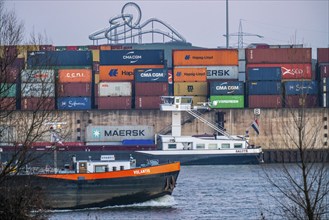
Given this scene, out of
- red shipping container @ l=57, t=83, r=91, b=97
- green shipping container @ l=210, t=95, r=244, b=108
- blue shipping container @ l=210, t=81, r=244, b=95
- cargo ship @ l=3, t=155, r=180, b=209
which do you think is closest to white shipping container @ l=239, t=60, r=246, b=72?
green shipping container @ l=210, t=95, r=244, b=108

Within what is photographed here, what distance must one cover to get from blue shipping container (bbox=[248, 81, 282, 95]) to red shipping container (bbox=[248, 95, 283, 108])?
366 mm

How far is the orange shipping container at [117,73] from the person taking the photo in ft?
246

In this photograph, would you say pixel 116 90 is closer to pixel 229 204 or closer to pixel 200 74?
pixel 200 74

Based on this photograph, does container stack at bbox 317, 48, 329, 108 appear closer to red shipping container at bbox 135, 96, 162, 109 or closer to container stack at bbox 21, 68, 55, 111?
red shipping container at bbox 135, 96, 162, 109

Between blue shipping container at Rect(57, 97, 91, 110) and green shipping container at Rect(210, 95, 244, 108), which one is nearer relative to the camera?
blue shipping container at Rect(57, 97, 91, 110)

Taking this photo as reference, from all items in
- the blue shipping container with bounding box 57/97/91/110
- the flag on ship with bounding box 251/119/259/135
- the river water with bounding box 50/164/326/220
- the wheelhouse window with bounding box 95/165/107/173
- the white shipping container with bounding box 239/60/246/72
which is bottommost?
the river water with bounding box 50/164/326/220

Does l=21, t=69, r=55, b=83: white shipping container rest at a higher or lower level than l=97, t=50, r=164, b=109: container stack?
lower

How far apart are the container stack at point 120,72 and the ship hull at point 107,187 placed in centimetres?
3362

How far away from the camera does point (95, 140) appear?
74.6 m

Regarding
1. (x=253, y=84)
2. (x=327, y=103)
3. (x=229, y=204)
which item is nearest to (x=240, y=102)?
(x=253, y=84)

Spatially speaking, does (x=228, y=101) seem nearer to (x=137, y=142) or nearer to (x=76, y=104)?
(x=137, y=142)

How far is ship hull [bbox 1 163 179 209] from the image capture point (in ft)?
127

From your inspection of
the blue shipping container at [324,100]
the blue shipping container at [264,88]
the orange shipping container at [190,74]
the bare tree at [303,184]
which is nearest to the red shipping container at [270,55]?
the blue shipping container at [324,100]

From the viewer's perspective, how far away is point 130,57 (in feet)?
252
